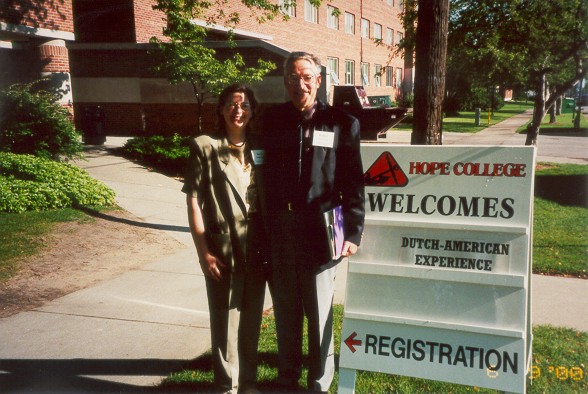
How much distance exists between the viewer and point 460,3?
36.4 ft

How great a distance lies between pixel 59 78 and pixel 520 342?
1404cm

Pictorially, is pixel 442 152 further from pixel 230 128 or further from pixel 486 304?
pixel 230 128

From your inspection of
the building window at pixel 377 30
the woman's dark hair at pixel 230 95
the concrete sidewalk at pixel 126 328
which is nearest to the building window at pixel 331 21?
the building window at pixel 377 30

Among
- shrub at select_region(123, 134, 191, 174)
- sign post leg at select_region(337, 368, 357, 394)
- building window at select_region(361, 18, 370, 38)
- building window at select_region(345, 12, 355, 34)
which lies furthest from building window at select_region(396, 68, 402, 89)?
sign post leg at select_region(337, 368, 357, 394)

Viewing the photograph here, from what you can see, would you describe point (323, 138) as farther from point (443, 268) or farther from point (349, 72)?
point (349, 72)

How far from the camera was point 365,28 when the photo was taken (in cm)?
4034

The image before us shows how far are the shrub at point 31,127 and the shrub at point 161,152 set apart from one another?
292cm

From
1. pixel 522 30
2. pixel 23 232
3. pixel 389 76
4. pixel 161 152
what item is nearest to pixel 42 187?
pixel 23 232

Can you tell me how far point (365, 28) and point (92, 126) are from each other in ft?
93.3

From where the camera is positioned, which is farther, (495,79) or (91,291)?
(495,79)

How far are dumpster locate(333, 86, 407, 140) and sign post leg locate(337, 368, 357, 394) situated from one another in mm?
14233

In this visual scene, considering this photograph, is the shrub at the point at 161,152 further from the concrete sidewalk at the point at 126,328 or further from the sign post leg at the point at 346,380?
the sign post leg at the point at 346,380

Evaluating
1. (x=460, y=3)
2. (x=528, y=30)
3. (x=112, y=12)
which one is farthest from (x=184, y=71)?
(x=112, y=12)

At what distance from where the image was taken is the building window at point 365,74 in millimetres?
38844
